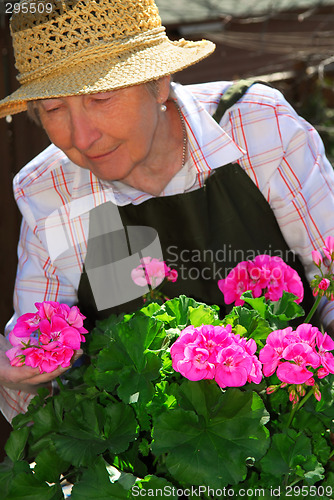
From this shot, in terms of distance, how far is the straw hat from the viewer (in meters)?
1.35

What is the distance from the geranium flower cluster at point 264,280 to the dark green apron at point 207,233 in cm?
38

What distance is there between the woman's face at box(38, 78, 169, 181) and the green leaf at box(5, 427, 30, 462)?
61 cm

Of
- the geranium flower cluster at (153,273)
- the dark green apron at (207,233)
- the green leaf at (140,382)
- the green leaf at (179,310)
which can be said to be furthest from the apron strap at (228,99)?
the green leaf at (140,382)

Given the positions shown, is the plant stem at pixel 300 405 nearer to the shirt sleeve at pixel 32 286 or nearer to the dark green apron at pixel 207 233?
the dark green apron at pixel 207 233

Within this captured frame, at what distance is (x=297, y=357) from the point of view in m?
0.99

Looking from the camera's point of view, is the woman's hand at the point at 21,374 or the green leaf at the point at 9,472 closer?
the green leaf at the point at 9,472

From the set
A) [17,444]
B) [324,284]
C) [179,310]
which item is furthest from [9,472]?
[324,284]

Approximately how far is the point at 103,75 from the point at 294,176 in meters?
0.56

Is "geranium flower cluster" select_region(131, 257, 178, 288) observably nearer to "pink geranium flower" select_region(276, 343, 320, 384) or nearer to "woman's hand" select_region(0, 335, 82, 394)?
"woman's hand" select_region(0, 335, 82, 394)

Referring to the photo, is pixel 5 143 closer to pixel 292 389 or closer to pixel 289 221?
pixel 289 221

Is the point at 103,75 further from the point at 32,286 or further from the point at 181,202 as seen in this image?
the point at 32,286

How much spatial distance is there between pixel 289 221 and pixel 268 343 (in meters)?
0.67

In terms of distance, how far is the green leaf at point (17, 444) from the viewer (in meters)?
1.16

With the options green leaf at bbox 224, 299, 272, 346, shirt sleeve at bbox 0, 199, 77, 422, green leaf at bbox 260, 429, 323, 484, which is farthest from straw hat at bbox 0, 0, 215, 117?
green leaf at bbox 260, 429, 323, 484
